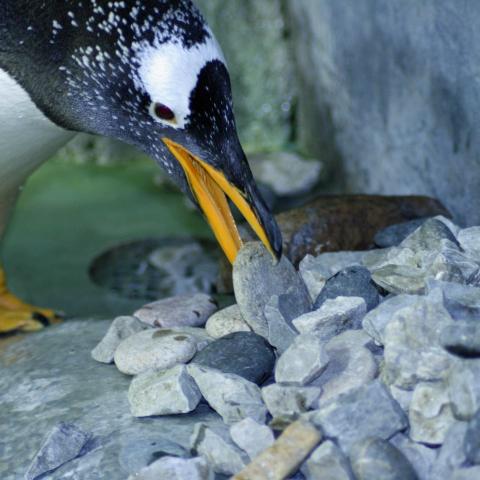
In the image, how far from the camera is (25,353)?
2285 millimetres

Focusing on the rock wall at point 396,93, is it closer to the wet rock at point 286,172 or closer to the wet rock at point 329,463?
the wet rock at point 286,172

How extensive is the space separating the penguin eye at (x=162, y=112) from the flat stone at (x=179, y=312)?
0.48m

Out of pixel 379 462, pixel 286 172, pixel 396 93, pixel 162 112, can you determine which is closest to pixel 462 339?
pixel 379 462

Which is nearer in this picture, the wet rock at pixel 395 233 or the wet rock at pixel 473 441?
the wet rock at pixel 473 441

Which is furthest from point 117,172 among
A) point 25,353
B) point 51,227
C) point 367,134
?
point 25,353

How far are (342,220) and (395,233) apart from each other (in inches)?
9.5

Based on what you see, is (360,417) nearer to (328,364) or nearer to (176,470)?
(328,364)

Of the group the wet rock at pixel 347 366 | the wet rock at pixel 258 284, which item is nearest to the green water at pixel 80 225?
the wet rock at pixel 258 284

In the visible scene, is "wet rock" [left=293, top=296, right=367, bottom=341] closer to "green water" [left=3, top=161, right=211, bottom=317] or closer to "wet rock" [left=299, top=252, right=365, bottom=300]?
"wet rock" [left=299, top=252, right=365, bottom=300]

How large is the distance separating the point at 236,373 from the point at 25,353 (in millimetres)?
676

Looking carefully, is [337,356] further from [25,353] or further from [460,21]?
[460,21]

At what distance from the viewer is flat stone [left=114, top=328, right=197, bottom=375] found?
1.95 meters

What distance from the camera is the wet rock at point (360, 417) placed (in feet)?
5.19

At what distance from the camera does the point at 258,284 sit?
2021 mm
